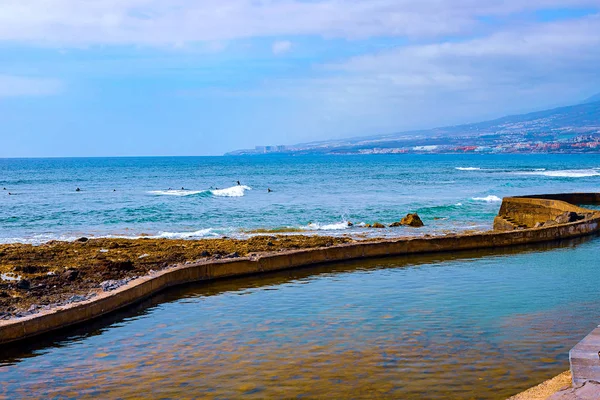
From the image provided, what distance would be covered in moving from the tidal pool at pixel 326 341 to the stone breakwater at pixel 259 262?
0.25m

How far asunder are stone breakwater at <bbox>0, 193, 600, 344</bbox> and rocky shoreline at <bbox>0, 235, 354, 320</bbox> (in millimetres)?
285

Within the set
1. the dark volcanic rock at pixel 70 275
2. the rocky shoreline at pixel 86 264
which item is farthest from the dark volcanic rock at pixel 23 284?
the dark volcanic rock at pixel 70 275

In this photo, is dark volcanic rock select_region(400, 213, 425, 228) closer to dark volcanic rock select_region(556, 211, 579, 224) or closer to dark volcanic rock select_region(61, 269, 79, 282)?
dark volcanic rock select_region(556, 211, 579, 224)

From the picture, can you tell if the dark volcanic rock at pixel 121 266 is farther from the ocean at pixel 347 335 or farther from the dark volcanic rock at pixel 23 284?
the dark volcanic rock at pixel 23 284

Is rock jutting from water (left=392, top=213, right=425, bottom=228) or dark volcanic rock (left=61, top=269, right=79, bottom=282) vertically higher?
dark volcanic rock (left=61, top=269, right=79, bottom=282)

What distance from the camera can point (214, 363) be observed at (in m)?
9.59

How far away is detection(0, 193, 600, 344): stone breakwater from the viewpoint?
11.1m

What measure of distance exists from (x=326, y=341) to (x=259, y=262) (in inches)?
226

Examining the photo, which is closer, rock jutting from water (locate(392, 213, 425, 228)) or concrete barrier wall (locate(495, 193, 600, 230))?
concrete barrier wall (locate(495, 193, 600, 230))

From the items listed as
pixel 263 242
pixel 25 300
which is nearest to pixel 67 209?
pixel 263 242

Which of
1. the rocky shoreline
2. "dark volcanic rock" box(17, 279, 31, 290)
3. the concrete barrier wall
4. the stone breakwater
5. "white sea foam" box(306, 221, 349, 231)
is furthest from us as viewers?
"white sea foam" box(306, 221, 349, 231)

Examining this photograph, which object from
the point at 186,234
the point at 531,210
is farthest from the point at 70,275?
the point at 531,210

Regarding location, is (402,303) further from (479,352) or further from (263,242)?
(263,242)

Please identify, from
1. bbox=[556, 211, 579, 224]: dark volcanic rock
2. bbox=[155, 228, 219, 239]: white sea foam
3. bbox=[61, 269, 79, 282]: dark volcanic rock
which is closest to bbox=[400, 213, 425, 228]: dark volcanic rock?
bbox=[556, 211, 579, 224]: dark volcanic rock
